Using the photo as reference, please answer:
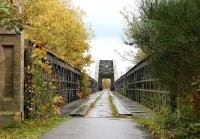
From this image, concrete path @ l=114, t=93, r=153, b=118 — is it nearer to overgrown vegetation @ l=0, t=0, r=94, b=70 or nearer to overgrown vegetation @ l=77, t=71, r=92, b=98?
overgrown vegetation @ l=0, t=0, r=94, b=70

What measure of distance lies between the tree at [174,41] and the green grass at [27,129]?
362cm

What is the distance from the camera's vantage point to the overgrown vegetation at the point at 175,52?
952 cm

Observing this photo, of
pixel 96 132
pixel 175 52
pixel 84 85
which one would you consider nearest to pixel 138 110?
pixel 96 132

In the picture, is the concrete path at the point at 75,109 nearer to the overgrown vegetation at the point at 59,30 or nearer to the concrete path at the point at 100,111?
the concrete path at the point at 100,111

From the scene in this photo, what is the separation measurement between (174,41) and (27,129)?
5.70 m

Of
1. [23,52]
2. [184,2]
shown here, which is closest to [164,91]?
[23,52]

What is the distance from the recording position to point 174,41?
10023mm

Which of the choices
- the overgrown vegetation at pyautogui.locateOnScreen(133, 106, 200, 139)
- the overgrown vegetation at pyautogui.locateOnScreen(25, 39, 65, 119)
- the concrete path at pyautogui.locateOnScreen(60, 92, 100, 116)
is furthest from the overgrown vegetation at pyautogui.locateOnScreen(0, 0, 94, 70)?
the overgrown vegetation at pyautogui.locateOnScreen(133, 106, 200, 139)

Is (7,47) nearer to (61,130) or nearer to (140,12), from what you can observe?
(61,130)

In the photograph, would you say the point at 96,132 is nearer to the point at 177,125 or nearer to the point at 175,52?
the point at 177,125

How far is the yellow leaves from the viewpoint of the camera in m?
39.3

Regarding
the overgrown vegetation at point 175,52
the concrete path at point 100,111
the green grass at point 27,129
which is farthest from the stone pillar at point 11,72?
the concrete path at point 100,111

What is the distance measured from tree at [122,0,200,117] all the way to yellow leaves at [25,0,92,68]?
79.9 feet

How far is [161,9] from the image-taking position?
10430 millimetres
